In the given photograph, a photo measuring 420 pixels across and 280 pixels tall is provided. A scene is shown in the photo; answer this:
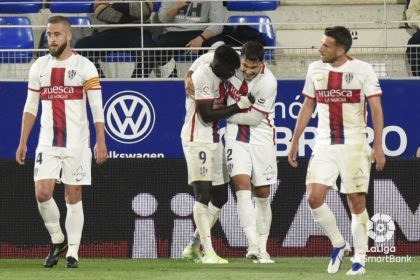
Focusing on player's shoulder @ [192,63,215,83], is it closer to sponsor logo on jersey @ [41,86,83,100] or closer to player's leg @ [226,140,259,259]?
player's leg @ [226,140,259,259]

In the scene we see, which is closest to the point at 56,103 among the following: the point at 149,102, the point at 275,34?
the point at 149,102

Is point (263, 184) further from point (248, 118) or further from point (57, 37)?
point (57, 37)

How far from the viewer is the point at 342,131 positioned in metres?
10.4

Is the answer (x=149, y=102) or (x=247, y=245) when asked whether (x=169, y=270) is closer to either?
(x=247, y=245)

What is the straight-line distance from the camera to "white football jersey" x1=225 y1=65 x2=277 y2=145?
1181cm

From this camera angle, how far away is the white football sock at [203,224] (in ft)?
38.4

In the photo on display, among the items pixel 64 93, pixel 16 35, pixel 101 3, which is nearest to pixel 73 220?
pixel 64 93

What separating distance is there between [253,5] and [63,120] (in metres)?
6.16

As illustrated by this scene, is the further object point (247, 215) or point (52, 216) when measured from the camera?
point (247, 215)

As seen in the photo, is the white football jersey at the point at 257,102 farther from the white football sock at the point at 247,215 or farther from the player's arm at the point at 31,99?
the player's arm at the point at 31,99

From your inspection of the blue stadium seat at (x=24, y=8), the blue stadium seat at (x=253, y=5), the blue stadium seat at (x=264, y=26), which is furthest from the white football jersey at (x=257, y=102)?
the blue stadium seat at (x=24, y=8)

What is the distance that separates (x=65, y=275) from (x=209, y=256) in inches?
74.3

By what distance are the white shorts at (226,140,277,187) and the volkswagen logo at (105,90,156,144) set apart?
9.92ft

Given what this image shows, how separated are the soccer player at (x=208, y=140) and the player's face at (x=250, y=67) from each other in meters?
0.10
